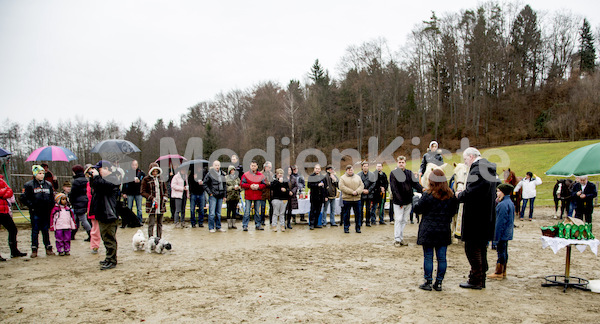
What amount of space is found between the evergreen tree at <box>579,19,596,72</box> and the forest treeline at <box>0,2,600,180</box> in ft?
0.44

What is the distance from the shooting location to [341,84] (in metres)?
50.2

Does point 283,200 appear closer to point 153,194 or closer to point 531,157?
point 153,194

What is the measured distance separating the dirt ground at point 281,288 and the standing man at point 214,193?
2.14m

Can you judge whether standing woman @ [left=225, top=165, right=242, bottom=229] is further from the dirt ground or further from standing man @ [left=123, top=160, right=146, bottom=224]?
standing man @ [left=123, top=160, right=146, bottom=224]

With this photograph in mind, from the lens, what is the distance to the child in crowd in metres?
7.93

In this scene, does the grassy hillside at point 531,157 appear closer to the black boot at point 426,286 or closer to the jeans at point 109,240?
the black boot at point 426,286

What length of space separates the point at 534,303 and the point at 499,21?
53289 mm

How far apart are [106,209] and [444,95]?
Result: 4953 cm

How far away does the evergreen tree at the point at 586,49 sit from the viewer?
4859cm

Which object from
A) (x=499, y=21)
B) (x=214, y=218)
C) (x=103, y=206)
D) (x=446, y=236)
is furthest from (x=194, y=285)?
(x=499, y=21)

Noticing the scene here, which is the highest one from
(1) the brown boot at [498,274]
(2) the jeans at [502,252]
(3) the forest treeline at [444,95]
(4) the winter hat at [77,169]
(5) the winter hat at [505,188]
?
(3) the forest treeline at [444,95]

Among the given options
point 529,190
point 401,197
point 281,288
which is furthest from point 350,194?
point 529,190

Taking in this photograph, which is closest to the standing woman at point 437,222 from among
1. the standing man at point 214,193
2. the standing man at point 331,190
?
the standing man at point 331,190

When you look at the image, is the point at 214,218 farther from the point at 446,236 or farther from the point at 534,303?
the point at 534,303
